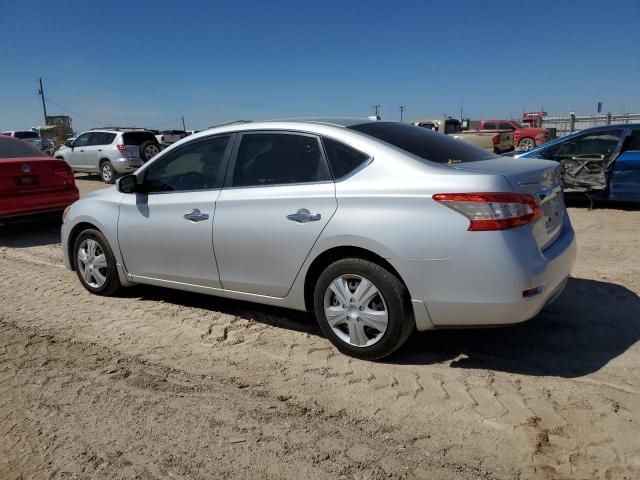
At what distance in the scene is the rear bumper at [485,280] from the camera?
9.93ft

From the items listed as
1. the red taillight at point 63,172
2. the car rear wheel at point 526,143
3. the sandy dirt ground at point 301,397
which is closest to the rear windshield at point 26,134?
the red taillight at point 63,172

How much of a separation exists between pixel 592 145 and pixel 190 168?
311 inches

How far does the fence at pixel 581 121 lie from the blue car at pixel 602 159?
52.3 ft

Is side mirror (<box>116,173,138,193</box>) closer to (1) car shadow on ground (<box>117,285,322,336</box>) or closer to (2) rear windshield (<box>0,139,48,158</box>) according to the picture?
(1) car shadow on ground (<box>117,285,322,336</box>)

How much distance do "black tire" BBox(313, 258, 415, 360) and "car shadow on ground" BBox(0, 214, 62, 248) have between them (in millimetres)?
6060

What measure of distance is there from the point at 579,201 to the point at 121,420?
9.20 meters

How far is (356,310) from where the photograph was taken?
3.48 metres

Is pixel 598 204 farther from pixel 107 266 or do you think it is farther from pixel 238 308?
pixel 107 266

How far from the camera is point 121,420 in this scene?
→ 9.87 feet

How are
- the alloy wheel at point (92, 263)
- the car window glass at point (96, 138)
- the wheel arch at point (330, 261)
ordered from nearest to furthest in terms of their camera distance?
the wheel arch at point (330, 261) < the alloy wheel at point (92, 263) < the car window glass at point (96, 138)

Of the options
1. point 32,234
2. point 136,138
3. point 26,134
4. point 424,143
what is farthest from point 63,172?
point 26,134

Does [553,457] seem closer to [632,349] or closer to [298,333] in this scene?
[632,349]

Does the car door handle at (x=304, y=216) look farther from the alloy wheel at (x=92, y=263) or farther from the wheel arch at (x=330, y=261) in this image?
the alloy wheel at (x=92, y=263)

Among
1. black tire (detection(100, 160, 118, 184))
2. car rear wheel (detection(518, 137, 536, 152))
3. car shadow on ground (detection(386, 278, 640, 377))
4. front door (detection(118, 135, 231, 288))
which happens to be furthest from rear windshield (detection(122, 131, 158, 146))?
car rear wheel (detection(518, 137, 536, 152))
